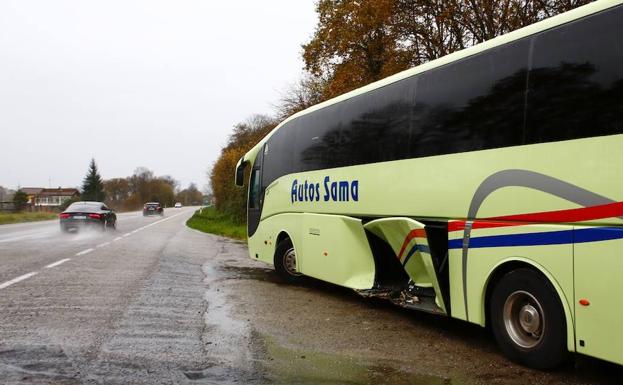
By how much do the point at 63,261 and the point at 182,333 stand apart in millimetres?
7897

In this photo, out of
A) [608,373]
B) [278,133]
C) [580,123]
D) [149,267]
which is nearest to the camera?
[580,123]

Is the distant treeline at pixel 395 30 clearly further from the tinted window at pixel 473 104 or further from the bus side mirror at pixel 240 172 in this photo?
the tinted window at pixel 473 104

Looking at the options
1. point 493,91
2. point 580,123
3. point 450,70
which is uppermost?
point 450,70

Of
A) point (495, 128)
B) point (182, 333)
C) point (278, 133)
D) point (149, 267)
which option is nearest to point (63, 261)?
point (149, 267)

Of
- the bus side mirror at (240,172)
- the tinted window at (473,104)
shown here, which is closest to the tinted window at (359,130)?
the tinted window at (473,104)

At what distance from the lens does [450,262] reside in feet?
19.3

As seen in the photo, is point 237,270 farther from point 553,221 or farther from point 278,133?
point 553,221

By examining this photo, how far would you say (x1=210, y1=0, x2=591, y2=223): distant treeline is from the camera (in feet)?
65.6

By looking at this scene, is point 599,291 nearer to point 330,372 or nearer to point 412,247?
point 330,372

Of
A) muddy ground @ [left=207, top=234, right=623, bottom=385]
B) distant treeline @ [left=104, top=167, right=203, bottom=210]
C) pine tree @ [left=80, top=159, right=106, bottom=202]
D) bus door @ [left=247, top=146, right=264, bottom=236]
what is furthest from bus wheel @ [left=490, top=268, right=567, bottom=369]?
distant treeline @ [left=104, top=167, right=203, bottom=210]

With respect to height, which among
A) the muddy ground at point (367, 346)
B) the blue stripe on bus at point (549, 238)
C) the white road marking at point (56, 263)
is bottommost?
the muddy ground at point (367, 346)

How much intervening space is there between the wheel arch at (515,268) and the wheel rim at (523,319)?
0.25m

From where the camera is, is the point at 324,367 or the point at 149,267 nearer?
the point at 324,367

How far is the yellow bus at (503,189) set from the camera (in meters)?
4.25
